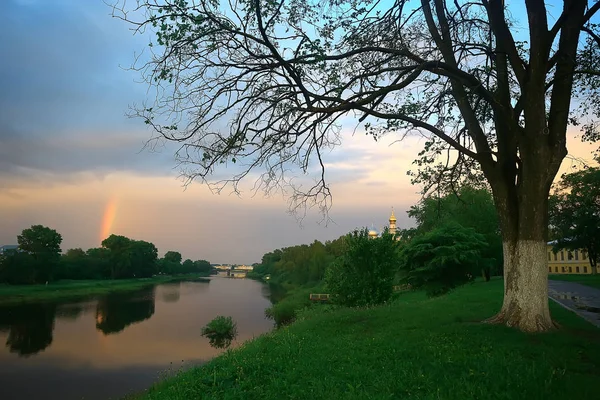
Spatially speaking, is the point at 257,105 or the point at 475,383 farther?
the point at 257,105

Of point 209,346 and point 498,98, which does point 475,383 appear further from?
point 209,346

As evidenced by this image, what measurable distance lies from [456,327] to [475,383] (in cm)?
389

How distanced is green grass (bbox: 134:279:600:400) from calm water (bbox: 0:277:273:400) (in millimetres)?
10772

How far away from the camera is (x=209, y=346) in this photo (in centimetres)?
2620

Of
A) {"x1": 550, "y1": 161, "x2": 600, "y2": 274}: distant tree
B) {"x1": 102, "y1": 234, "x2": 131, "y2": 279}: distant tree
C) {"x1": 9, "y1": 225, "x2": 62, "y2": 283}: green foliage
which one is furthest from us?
{"x1": 102, "y1": 234, "x2": 131, "y2": 279}: distant tree

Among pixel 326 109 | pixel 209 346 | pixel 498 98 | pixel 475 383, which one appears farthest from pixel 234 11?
pixel 209 346

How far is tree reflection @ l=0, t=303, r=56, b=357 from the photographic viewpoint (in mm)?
28078

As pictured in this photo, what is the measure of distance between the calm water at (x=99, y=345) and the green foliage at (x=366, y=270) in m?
7.56

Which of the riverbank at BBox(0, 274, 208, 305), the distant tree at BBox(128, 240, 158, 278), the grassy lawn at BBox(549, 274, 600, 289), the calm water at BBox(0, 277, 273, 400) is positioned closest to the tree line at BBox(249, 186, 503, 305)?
the grassy lawn at BBox(549, 274, 600, 289)

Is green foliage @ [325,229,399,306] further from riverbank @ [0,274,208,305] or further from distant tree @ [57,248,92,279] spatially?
distant tree @ [57,248,92,279]

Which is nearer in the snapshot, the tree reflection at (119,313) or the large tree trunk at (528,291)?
the large tree trunk at (528,291)

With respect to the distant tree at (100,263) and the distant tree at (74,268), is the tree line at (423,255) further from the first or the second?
the distant tree at (100,263)

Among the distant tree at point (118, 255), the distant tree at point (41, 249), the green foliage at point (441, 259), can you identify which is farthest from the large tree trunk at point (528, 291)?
the distant tree at point (118, 255)

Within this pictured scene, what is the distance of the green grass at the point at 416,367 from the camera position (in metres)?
6.08
